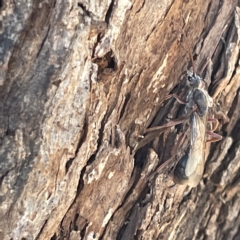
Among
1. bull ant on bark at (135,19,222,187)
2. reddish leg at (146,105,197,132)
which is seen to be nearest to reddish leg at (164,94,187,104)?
bull ant on bark at (135,19,222,187)

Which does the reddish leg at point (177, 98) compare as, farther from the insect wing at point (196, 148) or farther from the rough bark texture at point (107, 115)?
the insect wing at point (196, 148)

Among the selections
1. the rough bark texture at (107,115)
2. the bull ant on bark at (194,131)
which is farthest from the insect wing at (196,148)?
the rough bark texture at (107,115)

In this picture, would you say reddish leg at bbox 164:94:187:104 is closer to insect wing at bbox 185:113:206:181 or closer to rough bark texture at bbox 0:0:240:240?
rough bark texture at bbox 0:0:240:240

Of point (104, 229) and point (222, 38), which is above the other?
point (222, 38)

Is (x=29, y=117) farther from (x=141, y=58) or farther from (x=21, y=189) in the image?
(x=141, y=58)

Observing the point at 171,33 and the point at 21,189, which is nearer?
the point at 21,189

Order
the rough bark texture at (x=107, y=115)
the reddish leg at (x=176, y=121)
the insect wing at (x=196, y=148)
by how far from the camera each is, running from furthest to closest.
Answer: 1. the insect wing at (x=196, y=148)
2. the reddish leg at (x=176, y=121)
3. the rough bark texture at (x=107, y=115)

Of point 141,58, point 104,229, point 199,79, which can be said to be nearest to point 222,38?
point 199,79
